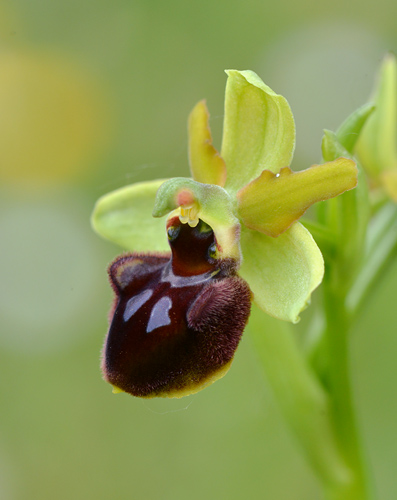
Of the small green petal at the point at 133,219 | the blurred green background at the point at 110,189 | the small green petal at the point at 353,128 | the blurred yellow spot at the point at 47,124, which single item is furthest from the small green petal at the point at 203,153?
the blurred yellow spot at the point at 47,124

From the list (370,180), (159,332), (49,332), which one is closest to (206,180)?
(159,332)

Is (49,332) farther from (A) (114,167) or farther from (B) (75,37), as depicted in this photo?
(B) (75,37)

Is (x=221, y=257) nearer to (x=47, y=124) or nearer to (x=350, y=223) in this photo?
(x=350, y=223)

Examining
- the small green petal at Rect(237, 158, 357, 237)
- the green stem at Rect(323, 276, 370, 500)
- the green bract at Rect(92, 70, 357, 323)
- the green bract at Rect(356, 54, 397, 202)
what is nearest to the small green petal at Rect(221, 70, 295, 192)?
the green bract at Rect(92, 70, 357, 323)

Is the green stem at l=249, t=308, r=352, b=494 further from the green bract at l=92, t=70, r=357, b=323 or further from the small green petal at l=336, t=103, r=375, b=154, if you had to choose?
the small green petal at l=336, t=103, r=375, b=154

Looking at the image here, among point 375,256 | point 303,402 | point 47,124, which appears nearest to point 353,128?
point 375,256

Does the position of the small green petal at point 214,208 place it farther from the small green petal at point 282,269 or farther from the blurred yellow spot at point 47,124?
the blurred yellow spot at point 47,124

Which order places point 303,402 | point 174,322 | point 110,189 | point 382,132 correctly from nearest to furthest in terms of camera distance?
point 174,322 < point 303,402 < point 382,132 < point 110,189
